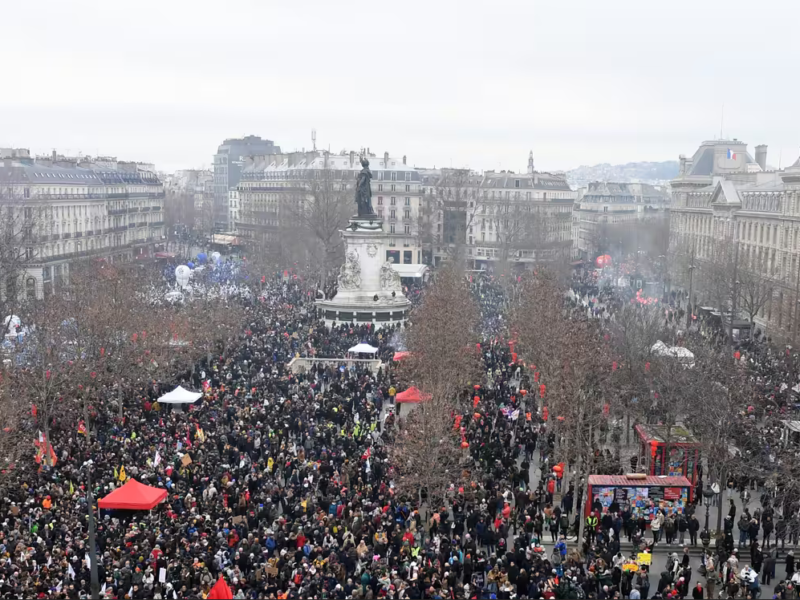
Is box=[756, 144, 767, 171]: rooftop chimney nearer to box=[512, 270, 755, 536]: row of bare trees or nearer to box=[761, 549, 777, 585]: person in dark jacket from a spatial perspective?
box=[512, 270, 755, 536]: row of bare trees

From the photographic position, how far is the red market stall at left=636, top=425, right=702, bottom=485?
27.6 meters

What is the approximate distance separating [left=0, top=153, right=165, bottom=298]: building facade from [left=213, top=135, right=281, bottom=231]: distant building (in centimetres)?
5087

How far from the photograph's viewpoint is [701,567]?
21.9 m

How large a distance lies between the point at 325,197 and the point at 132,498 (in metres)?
62.4

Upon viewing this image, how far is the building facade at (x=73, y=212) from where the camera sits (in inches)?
2921

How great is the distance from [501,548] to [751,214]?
1996 inches

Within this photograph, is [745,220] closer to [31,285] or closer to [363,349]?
[363,349]

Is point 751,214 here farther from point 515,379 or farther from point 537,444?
point 537,444

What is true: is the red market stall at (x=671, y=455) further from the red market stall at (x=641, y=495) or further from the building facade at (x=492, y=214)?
the building facade at (x=492, y=214)

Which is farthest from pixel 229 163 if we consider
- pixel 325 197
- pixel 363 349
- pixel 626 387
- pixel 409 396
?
pixel 626 387

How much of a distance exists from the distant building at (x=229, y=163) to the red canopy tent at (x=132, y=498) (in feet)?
464

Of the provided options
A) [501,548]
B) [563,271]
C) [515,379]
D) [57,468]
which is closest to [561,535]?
[501,548]

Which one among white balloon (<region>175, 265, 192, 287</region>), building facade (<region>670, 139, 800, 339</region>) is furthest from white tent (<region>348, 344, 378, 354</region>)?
white balloon (<region>175, 265, 192, 287</region>)

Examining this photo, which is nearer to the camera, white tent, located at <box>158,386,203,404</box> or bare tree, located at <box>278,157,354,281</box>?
white tent, located at <box>158,386,203,404</box>
